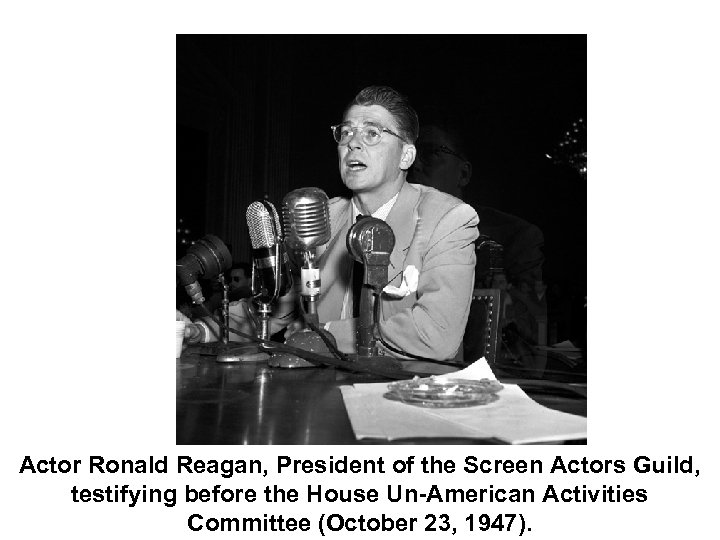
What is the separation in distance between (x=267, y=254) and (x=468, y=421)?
94 centimetres

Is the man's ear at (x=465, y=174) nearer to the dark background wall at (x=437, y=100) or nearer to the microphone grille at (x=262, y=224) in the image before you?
the dark background wall at (x=437, y=100)

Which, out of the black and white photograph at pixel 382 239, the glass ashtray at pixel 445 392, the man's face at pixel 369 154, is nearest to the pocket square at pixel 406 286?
the black and white photograph at pixel 382 239

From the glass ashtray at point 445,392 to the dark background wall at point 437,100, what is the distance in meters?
2.73

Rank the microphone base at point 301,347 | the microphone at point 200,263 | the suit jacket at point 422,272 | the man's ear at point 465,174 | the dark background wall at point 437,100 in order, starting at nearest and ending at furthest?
the microphone base at point 301,347 < the microphone at point 200,263 < the suit jacket at point 422,272 < the dark background wall at point 437,100 < the man's ear at point 465,174

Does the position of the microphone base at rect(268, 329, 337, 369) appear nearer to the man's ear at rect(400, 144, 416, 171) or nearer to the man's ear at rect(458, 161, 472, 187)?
the man's ear at rect(400, 144, 416, 171)

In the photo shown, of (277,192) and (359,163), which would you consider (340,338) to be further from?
(277,192)

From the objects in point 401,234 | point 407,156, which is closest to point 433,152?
point 407,156

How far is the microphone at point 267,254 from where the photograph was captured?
1741 millimetres

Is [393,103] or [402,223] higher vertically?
[393,103]

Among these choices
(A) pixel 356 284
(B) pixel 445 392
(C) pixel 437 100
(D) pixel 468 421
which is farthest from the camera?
(C) pixel 437 100

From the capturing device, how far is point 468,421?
0.91m

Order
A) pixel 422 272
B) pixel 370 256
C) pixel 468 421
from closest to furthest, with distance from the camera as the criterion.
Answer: pixel 468 421
pixel 370 256
pixel 422 272

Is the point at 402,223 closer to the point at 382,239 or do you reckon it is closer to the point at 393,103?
the point at 393,103

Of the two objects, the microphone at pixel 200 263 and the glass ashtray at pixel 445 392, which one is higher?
the microphone at pixel 200 263
